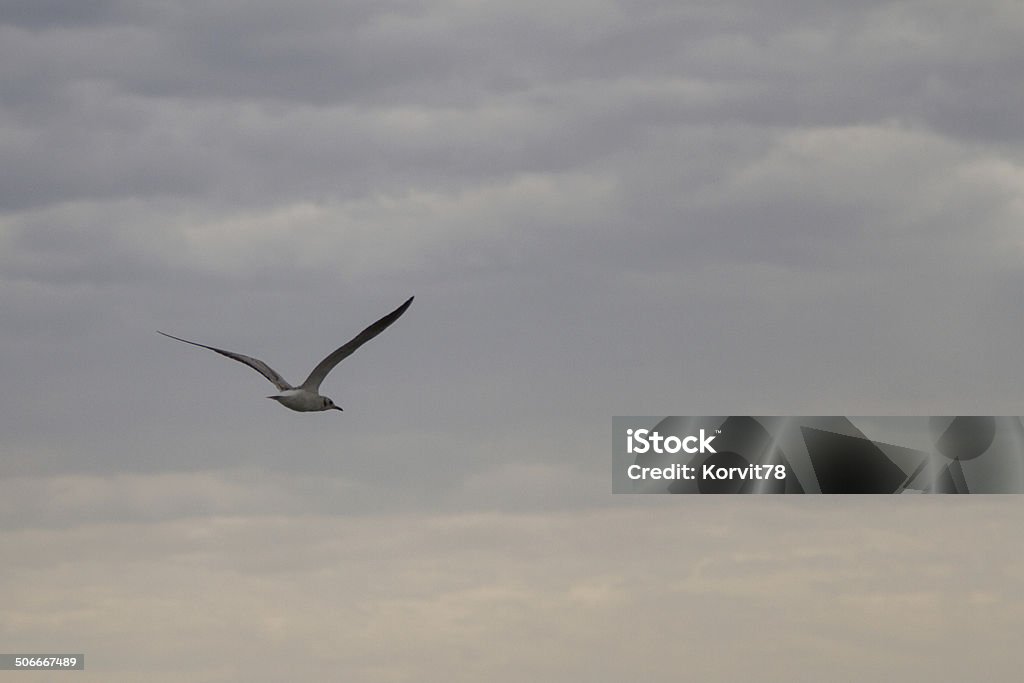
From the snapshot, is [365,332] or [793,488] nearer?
[365,332]

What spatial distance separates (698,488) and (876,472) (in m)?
11.3

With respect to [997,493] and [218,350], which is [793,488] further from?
[218,350]

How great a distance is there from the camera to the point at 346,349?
13412 cm

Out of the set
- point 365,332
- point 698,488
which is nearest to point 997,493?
point 698,488

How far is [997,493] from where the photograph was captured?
490 ft

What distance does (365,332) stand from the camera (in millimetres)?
131750

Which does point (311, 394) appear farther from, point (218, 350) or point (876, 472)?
point (876, 472)

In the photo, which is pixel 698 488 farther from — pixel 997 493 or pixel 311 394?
pixel 311 394

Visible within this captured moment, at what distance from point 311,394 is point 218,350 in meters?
5.93

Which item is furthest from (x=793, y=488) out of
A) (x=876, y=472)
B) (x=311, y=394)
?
(x=311, y=394)

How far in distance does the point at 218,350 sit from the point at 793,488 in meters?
38.5

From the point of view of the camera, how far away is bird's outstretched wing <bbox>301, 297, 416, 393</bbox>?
131 m

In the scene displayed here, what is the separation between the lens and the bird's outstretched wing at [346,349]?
130625mm

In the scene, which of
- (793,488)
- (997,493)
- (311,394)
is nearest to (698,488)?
(793,488)
